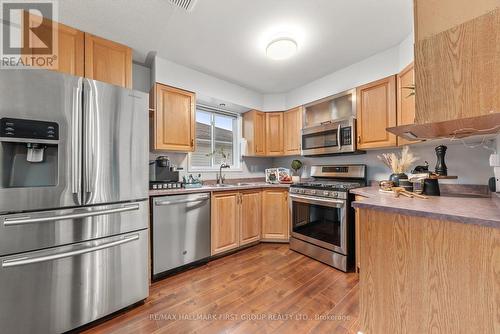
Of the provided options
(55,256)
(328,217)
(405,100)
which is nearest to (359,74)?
(405,100)

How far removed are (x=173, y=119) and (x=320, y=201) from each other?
2.08 m

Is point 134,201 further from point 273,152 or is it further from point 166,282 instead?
point 273,152

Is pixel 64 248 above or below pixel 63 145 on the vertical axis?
below

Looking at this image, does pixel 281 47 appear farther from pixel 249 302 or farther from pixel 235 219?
pixel 249 302

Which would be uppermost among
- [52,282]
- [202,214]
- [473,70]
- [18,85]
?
[18,85]

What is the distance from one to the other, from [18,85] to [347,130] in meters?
2.99

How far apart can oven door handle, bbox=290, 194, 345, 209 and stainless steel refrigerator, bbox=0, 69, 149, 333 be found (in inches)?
75.2

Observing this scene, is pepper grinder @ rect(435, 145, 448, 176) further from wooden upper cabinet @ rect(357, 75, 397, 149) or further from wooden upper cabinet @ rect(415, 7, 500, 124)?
wooden upper cabinet @ rect(415, 7, 500, 124)

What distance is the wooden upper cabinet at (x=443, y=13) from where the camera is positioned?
0.78m

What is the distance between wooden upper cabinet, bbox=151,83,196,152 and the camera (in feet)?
7.52

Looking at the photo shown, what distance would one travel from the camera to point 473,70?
0.78 m

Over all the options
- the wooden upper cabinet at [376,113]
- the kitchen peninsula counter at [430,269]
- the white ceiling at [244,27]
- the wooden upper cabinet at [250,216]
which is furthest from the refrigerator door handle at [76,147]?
the wooden upper cabinet at [376,113]

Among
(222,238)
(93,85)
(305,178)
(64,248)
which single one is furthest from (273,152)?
(64,248)

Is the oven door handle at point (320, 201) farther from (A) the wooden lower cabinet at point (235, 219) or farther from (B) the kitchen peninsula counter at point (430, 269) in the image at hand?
(B) the kitchen peninsula counter at point (430, 269)
